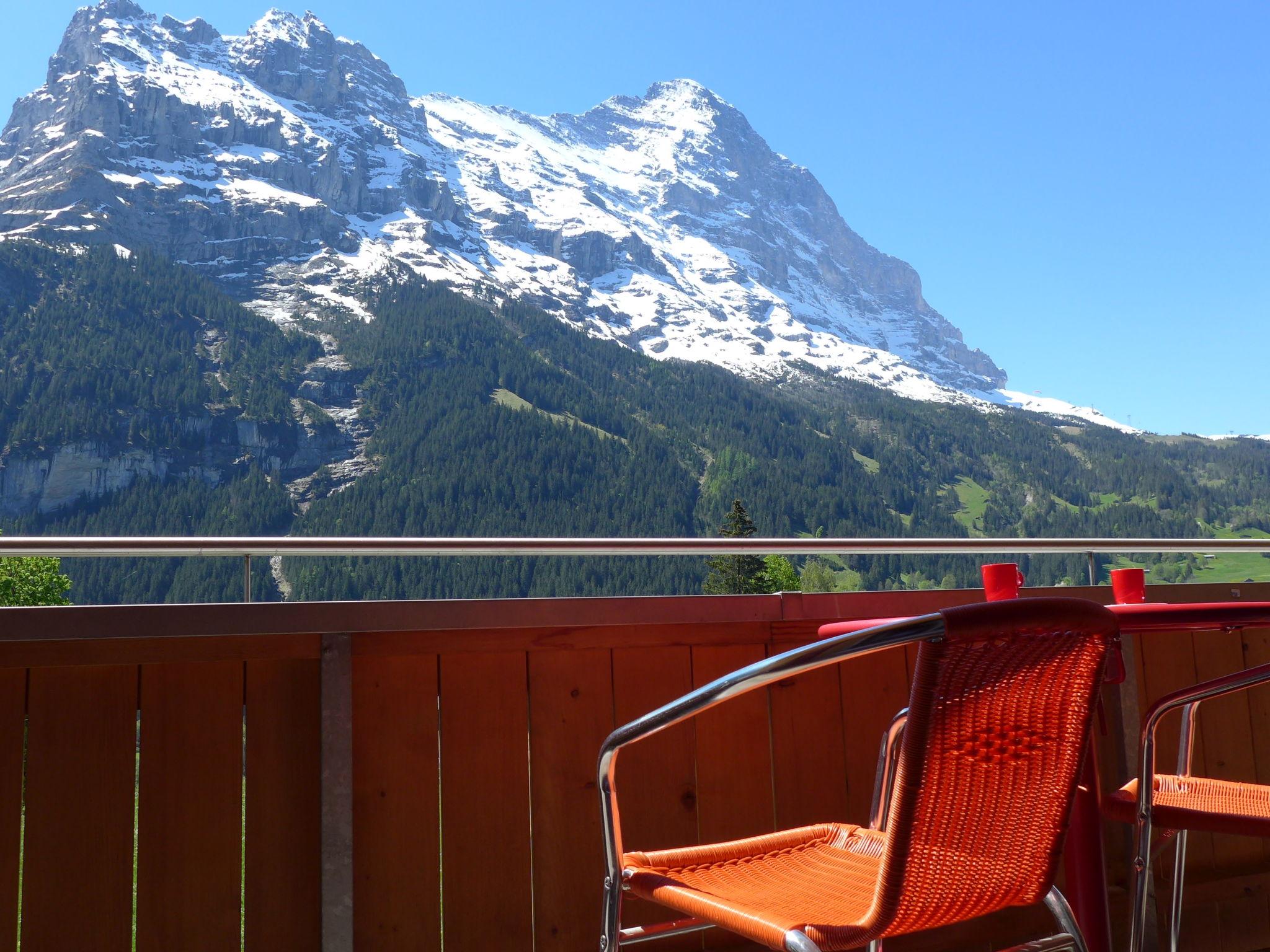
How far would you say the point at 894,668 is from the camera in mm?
2133

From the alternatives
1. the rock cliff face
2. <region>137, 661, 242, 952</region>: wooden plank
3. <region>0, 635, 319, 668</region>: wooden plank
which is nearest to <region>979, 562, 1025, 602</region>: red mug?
<region>0, 635, 319, 668</region>: wooden plank

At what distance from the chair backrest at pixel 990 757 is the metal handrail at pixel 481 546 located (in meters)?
0.94

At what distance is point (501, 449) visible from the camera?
211 feet

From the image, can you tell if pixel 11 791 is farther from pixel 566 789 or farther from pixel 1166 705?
pixel 1166 705

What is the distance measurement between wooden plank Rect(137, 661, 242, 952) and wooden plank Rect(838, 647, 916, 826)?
116 cm

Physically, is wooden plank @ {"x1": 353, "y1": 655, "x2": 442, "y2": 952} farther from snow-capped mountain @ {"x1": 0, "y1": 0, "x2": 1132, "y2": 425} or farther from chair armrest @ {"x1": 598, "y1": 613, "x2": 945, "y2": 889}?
snow-capped mountain @ {"x1": 0, "y1": 0, "x2": 1132, "y2": 425}

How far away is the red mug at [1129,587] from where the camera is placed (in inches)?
67.6

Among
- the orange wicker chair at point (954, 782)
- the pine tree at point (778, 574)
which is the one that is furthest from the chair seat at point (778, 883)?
the pine tree at point (778, 574)

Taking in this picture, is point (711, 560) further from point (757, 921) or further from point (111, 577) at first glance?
point (757, 921)

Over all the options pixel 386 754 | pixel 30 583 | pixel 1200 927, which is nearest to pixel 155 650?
pixel 386 754

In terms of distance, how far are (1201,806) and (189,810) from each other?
1516mm

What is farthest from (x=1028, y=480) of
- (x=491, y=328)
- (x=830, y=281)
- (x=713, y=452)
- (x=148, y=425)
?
(x=830, y=281)

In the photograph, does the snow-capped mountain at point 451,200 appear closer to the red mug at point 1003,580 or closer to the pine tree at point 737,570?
the pine tree at point 737,570

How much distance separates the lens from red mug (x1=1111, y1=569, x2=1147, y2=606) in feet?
5.63
